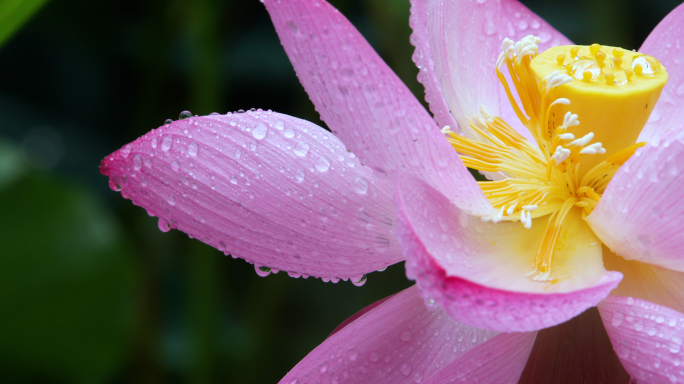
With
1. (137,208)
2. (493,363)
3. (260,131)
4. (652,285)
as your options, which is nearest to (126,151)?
(260,131)

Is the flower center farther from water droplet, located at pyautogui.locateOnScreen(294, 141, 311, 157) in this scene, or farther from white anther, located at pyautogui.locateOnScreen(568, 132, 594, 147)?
water droplet, located at pyautogui.locateOnScreen(294, 141, 311, 157)

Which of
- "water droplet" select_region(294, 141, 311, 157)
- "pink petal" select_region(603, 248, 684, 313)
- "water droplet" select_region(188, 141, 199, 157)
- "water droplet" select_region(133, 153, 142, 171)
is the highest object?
"water droplet" select_region(133, 153, 142, 171)

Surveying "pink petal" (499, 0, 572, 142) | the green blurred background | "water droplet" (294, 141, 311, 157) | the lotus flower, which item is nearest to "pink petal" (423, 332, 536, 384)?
the lotus flower

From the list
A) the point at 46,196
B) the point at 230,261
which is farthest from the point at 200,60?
the point at 230,261

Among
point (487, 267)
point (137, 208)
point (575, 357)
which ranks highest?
point (137, 208)

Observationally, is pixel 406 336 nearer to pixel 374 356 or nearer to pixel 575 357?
pixel 374 356

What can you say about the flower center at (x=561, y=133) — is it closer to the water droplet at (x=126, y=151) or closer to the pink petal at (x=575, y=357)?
the pink petal at (x=575, y=357)
